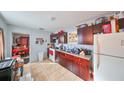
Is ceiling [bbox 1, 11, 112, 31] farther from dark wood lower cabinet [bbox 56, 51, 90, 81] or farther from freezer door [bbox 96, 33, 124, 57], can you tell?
dark wood lower cabinet [bbox 56, 51, 90, 81]

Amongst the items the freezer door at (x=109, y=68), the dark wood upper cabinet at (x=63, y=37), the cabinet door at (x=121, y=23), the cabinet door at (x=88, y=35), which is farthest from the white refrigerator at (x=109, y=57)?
the dark wood upper cabinet at (x=63, y=37)

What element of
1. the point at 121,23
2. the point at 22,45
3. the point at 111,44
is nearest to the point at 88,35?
the point at 121,23

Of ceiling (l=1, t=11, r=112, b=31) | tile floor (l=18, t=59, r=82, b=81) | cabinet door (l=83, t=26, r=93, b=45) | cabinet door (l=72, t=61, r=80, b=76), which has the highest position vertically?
ceiling (l=1, t=11, r=112, b=31)

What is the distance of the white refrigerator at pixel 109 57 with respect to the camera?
126 cm

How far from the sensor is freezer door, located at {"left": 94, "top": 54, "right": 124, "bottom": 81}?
1268mm

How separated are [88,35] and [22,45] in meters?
3.97

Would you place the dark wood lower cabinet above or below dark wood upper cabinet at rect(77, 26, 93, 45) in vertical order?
below

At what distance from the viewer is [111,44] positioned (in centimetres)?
140

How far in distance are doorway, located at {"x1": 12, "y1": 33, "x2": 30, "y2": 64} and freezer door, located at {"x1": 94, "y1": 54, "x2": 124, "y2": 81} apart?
167 inches

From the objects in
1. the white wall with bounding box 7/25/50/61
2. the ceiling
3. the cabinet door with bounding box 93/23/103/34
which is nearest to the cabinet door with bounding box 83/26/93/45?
the cabinet door with bounding box 93/23/103/34

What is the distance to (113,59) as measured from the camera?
1.36 meters
